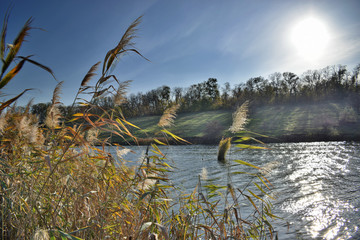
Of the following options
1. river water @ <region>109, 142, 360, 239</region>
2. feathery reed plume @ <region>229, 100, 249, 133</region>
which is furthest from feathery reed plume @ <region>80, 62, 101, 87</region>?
feathery reed plume @ <region>229, 100, 249, 133</region>

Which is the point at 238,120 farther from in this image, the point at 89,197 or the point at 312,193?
the point at 312,193

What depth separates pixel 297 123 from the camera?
3158cm

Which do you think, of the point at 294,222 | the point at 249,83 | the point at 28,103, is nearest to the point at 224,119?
the point at 249,83

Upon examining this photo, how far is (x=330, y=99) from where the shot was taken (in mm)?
43625

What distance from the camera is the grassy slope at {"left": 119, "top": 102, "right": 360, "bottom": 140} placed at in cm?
2611

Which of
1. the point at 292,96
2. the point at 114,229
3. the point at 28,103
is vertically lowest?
the point at 114,229

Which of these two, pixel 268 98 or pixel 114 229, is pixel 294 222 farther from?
pixel 268 98

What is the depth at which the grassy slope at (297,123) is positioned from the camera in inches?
1028

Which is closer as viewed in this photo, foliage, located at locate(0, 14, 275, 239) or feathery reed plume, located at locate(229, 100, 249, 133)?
foliage, located at locate(0, 14, 275, 239)

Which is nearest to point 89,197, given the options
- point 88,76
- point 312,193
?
point 88,76

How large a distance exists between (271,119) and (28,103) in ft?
121

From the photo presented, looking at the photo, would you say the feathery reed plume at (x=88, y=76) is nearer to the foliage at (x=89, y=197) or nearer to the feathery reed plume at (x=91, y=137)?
the foliage at (x=89, y=197)

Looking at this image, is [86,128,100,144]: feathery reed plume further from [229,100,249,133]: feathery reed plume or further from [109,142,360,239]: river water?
[229,100,249,133]: feathery reed plume

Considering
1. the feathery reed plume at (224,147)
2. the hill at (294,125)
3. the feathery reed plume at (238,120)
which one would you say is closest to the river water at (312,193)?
the feathery reed plume at (224,147)
